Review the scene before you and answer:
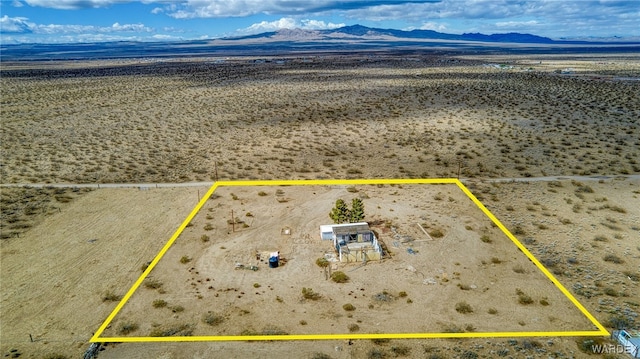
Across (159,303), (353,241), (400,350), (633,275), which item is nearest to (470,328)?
(400,350)

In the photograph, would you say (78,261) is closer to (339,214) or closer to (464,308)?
(339,214)

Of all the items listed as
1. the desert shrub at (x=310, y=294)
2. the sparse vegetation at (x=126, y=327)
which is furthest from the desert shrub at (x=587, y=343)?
the sparse vegetation at (x=126, y=327)

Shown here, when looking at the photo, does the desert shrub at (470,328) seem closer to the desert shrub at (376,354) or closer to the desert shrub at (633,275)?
the desert shrub at (376,354)

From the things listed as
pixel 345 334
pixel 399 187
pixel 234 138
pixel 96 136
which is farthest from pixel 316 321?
pixel 96 136

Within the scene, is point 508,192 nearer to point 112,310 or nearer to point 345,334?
point 345,334

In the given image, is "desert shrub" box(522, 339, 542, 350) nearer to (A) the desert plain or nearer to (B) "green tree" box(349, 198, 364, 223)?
(A) the desert plain
